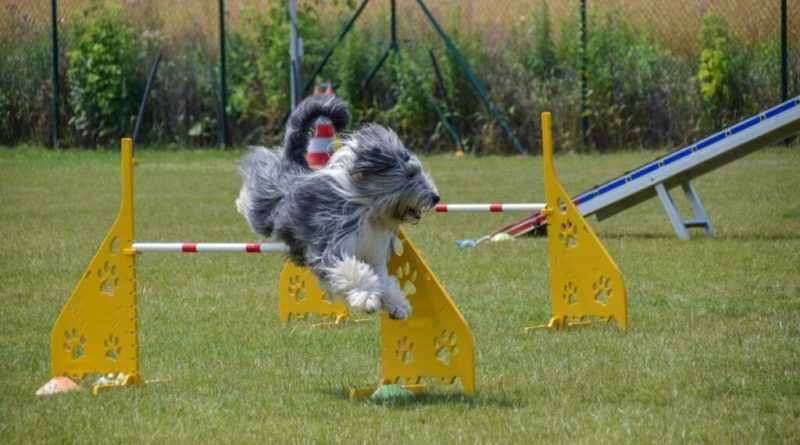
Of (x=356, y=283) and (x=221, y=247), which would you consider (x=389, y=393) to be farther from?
(x=221, y=247)

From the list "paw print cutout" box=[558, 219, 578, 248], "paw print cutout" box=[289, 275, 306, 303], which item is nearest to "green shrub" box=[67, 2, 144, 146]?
"paw print cutout" box=[289, 275, 306, 303]

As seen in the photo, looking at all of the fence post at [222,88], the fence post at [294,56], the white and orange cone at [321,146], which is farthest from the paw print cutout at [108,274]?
the fence post at [222,88]

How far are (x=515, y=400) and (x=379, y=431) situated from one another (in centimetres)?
74

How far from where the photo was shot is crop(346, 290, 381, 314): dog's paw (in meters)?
5.16

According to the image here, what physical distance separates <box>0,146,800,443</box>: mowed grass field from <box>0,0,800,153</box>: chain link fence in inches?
243

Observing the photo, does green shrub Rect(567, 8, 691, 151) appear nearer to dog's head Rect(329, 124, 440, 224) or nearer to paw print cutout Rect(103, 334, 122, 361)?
dog's head Rect(329, 124, 440, 224)

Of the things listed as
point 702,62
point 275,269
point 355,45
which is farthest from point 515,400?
point 355,45

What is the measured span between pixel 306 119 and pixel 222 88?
1439 centimetres

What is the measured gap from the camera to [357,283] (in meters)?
5.21

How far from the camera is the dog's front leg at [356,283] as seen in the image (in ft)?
17.0

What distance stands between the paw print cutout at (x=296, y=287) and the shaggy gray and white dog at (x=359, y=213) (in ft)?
5.31

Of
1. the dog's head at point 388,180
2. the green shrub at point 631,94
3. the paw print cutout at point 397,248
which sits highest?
the green shrub at point 631,94

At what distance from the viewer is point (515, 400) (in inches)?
208

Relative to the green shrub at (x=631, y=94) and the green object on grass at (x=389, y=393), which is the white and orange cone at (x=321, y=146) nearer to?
the green object on grass at (x=389, y=393)
